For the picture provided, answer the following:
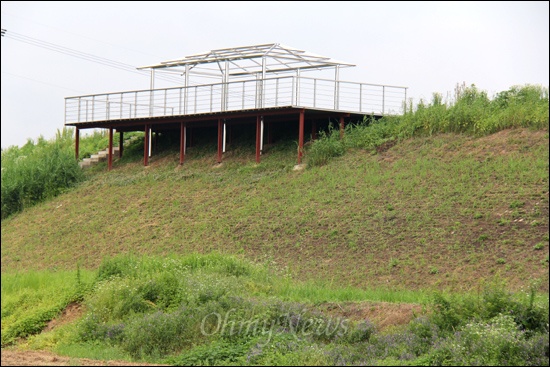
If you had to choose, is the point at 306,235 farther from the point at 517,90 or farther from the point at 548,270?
the point at 517,90

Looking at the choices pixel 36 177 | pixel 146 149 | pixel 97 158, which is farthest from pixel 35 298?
pixel 97 158

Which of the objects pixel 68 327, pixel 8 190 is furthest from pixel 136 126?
pixel 68 327

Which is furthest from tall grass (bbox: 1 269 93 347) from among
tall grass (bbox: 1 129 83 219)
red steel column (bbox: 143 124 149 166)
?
red steel column (bbox: 143 124 149 166)

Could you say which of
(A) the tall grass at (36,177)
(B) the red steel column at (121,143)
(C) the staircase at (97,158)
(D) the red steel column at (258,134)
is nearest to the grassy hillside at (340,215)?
(D) the red steel column at (258,134)

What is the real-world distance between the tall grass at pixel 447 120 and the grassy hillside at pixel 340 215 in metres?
0.55

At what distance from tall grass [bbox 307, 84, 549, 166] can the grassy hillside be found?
0.55 m

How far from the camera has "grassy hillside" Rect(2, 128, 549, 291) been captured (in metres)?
21.3

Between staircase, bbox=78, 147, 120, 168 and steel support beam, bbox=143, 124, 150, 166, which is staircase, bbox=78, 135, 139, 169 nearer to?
staircase, bbox=78, 147, 120, 168

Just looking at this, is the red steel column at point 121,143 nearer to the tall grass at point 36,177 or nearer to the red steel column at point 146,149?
the tall grass at point 36,177

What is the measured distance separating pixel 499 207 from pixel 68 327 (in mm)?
11414

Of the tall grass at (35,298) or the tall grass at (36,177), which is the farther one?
the tall grass at (36,177)

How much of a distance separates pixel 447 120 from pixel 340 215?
6.50 meters

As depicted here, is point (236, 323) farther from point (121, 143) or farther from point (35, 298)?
point (121, 143)

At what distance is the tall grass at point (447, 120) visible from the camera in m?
28.3
